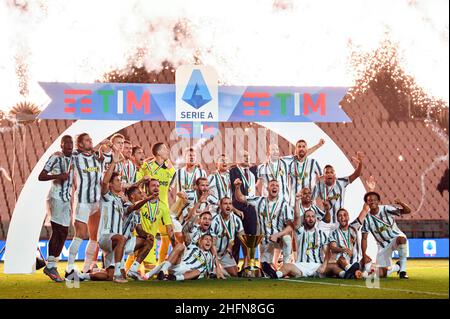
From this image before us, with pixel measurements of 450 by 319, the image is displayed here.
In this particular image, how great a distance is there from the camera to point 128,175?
10602 millimetres

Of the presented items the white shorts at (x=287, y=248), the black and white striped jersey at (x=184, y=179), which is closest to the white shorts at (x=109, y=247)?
the black and white striped jersey at (x=184, y=179)

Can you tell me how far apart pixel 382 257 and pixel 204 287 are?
2.91 m

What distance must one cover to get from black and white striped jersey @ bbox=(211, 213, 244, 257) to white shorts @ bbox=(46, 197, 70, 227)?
189 cm

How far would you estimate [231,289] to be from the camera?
9.34m

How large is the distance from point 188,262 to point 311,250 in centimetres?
169

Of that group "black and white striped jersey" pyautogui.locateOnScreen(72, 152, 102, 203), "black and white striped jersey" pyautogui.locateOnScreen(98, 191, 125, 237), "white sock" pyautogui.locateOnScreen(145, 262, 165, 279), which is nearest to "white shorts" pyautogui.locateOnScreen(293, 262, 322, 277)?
"white sock" pyautogui.locateOnScreen(145, 262, 165, 279)

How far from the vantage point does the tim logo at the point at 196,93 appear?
10734 mm

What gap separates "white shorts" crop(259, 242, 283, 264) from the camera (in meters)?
10.8

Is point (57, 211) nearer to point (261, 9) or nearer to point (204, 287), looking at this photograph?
point (204, 287)

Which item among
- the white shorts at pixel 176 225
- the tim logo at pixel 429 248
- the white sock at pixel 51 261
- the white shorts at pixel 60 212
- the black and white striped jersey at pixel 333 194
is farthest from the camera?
Result: the tim logo at pixel 429 248

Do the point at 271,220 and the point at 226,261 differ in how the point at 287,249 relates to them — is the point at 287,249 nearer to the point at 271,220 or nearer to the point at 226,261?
the point at 271,220

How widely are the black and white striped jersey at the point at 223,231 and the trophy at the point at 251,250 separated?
15cm

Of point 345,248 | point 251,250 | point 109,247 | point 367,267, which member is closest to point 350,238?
point 345,248

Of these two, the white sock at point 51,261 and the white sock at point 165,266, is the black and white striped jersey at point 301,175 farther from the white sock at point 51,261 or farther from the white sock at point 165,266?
the white sock at point 51,261
